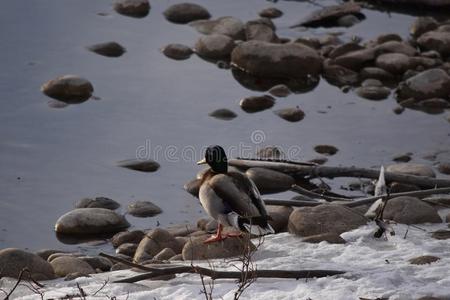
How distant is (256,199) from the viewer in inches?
316

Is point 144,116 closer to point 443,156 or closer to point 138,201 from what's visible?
point 138,201

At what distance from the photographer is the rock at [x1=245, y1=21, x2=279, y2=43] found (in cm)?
1401

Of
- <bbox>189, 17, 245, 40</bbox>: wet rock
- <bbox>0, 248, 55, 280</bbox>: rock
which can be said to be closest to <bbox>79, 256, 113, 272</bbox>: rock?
<bbox>0, 248, 55, 280</bbox>: rock

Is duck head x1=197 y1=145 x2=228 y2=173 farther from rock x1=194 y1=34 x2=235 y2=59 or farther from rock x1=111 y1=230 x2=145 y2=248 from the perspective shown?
rock x1=194 y1=34 x2=235 y2=59

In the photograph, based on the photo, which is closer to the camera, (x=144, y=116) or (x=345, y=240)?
(x=345, y=240)

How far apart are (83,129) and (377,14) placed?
5558 mm

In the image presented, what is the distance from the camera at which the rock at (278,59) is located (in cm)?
1319

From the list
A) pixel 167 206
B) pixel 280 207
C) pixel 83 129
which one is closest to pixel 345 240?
pixel 280 207

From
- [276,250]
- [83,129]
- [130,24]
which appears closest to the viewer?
[276,250]

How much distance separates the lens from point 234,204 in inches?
315

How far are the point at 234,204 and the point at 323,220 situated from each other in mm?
669

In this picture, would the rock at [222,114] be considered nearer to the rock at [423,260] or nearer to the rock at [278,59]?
the rock at [278,59]

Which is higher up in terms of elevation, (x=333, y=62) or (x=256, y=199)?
(x=333, y=62)

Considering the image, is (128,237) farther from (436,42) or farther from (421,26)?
(421,26)
